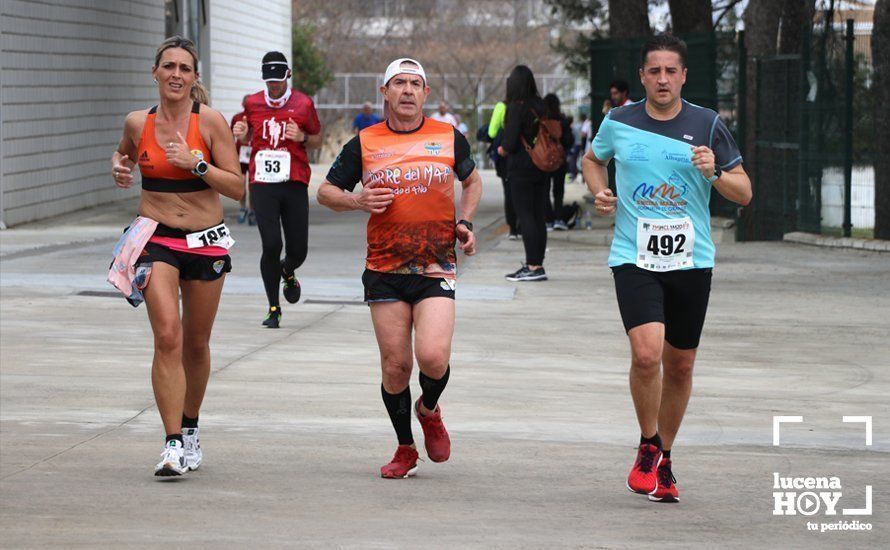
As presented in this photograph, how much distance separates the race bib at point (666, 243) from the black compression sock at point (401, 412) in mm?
1232

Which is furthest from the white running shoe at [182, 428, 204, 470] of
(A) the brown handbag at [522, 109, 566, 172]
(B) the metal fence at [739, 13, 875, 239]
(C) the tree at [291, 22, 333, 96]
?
(C) the tree at [291, 22, 333, 96]

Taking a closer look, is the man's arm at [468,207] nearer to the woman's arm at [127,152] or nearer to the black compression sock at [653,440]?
the black compression sock at [653,440]

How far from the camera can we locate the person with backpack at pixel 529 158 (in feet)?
50.4

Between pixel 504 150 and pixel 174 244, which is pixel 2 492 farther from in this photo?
pixel 504 150

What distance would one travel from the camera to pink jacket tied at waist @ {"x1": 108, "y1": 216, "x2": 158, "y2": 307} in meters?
7.12

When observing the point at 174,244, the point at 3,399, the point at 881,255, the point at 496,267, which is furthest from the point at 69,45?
the point at 174,244

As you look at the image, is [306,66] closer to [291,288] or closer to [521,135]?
[521,135]

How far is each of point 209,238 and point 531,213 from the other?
27.5 ft

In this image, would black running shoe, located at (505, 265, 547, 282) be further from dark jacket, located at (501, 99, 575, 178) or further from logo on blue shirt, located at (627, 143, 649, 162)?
logo on blue shirt, located at (627, 143, 649, 162)

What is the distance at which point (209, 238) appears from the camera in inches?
286

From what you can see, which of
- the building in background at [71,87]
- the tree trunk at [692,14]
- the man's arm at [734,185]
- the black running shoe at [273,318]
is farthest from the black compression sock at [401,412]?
the tree trunk at [692,14]

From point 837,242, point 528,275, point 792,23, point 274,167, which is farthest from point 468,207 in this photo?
point 792,23

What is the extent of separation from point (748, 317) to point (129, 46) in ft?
56.0

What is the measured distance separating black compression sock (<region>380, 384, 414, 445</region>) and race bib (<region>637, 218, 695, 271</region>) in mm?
1232
